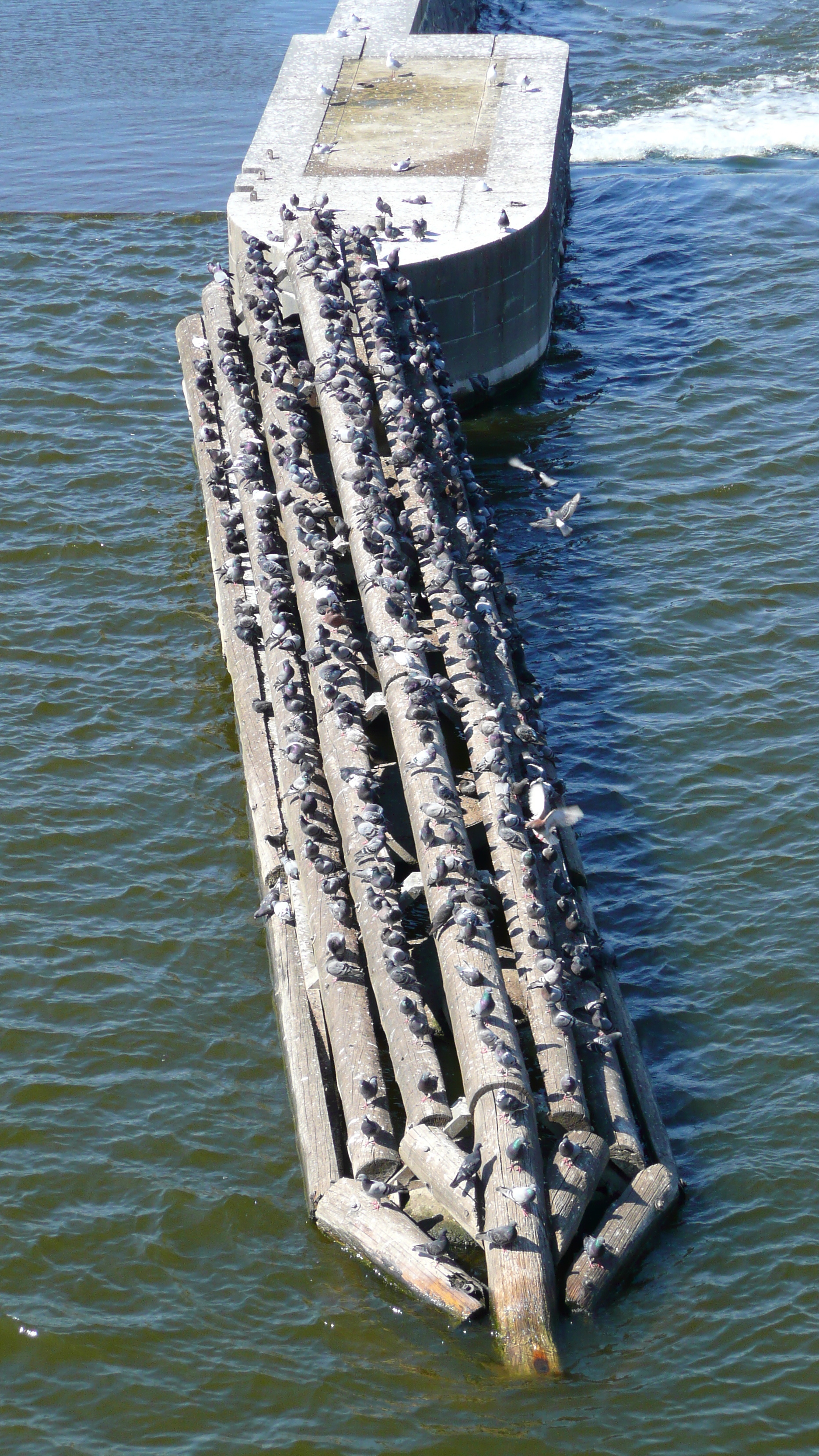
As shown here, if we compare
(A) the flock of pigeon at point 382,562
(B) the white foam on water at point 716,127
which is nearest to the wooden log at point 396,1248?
(A) the flock of pigeon at point 382,562

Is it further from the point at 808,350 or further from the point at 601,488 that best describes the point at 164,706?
the point at 808,350

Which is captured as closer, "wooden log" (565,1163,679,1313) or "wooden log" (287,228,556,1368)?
"wooden log" (287,228,556,1368)

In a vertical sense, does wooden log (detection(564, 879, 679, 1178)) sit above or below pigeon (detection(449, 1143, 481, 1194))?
below

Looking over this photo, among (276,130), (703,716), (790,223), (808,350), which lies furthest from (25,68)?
(703,716)

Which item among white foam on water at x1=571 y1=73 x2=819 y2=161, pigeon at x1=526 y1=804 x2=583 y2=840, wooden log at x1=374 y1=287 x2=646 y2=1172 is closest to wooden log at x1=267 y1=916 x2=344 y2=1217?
wooden log at x1=374 y1=287 x2=646 y2=1172

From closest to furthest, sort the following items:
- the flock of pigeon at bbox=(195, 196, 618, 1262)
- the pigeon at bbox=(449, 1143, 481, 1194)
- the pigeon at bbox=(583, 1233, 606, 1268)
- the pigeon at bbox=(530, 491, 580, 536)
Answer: the pigeon at bbox=(449, 1143, 481, 1194)
the pigeon at bbox=(583, 1233, 606, 1268)
the flock of pigeon at bbox=(195, 196, 618, 1262)
the pigeon at bbox=(530, 491, 580, 536)

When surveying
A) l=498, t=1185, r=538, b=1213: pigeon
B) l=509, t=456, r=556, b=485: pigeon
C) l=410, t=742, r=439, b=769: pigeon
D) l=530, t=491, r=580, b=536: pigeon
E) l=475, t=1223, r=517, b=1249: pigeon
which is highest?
l=509, t=456, r=556, b=485: pigeon

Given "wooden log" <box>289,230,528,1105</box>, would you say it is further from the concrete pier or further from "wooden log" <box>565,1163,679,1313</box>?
the concrete pier
